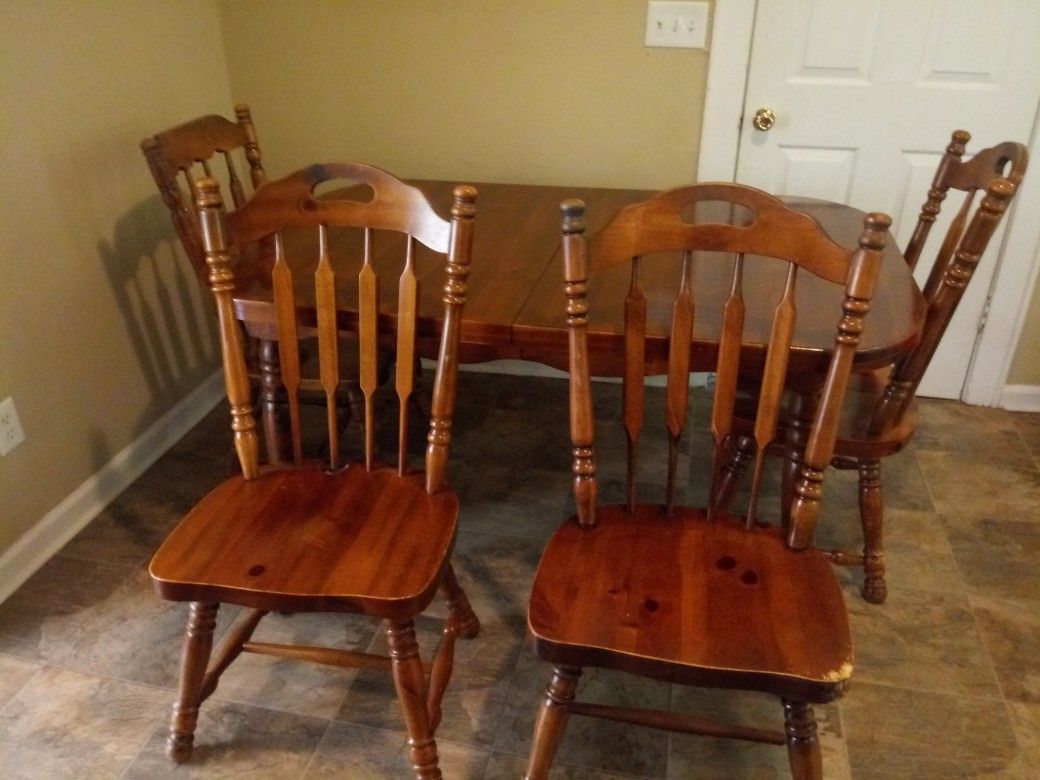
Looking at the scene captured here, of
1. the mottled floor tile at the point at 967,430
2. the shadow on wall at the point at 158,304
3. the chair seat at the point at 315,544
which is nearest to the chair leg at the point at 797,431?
the chair seat at the point at 315,544

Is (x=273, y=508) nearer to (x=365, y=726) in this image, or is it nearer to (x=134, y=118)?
(x=365, y=726)

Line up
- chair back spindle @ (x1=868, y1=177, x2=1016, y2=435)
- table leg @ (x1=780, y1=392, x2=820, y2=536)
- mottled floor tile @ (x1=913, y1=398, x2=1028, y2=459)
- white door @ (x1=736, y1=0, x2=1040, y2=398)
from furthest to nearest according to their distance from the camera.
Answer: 1. mottled floor tile @ (x1=913, y1=398, x2=1028, y2=459)
2. white door @ (x1=736, y1=0, x2=1040, y2=398)
3. table leg @ (x1=780, y1=392, x2=820, y2=536)
4. chair back spindle @ (x1=868, y1=177, x2=1016, y2=435)

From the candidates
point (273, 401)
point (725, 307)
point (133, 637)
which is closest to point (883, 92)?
point (725, 307)

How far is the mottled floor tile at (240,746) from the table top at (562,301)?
29.4 inches

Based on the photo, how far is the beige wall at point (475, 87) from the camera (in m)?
2.29

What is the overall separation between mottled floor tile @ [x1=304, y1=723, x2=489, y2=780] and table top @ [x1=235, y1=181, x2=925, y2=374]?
0.74 m

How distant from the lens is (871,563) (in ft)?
5.95

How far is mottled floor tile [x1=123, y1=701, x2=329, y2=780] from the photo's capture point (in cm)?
147

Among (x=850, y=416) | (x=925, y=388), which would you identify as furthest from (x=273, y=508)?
(x=925, y=388)

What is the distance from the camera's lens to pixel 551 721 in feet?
4.18

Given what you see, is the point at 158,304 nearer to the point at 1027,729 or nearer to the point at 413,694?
the point at 413,694

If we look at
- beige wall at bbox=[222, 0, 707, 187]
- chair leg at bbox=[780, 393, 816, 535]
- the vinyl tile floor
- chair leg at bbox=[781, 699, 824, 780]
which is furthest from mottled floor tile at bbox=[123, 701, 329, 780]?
beige wall at bbox=[222, 0, 707, 187]

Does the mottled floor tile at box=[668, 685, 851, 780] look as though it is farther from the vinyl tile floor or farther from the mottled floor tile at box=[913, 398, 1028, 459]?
the mottled floor tile at box=[913, 398, 1028, 459]

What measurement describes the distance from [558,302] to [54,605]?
1.35 m
